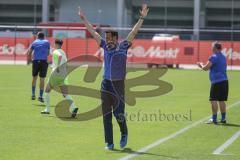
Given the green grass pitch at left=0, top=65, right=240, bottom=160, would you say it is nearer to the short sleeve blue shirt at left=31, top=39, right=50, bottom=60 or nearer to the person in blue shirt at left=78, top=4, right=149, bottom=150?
the person in blue shirt at left=78, top=4, right=149, bottom=150

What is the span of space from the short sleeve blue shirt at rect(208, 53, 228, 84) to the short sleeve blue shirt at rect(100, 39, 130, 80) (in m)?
4.56

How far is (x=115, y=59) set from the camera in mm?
11047

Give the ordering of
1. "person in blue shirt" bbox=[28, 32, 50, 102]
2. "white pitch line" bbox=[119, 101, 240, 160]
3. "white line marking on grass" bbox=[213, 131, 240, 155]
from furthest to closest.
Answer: "person in blue shirt" bbox=[28, 32, 50, 102] < "white line marking on grass" bbox=[213, 131, 240, 155] < "white pitch line" bbox=[119, 101, 240, 160]

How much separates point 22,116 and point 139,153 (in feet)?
19.0

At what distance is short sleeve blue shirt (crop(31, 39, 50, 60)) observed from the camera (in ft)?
65.3

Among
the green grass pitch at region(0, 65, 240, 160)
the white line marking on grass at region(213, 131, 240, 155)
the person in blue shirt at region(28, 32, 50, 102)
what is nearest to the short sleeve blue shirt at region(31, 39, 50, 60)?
the person in blue shirt at region(28, 32, 50, 102)

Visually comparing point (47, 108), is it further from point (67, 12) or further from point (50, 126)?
point (67, 12)

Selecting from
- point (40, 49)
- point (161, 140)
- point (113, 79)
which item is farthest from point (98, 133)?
point (40, 49)

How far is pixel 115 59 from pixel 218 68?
484 cm

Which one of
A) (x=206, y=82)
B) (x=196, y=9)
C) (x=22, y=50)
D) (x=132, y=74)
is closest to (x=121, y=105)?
(x=206, y=82)

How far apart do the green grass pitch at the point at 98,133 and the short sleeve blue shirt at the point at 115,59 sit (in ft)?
4.13

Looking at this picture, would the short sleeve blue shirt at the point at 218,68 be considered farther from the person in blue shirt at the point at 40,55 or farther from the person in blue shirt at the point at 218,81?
the person in blue shirt at the point at 40,55

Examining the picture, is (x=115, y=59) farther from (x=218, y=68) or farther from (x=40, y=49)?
(x=40, y=49)

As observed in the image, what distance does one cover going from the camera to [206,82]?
30.8 metres
